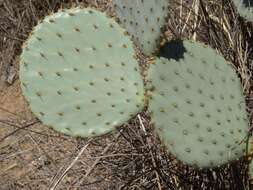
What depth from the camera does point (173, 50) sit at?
179 centimetres

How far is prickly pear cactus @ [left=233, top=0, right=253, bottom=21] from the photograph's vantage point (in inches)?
98.1

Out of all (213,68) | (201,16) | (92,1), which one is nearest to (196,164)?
(213,68)

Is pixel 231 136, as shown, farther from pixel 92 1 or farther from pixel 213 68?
pixel 92 1

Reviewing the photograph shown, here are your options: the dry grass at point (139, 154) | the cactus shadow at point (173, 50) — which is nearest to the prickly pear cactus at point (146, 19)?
the cactus shadow at point (173, 50)

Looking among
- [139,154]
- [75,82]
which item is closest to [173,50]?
[75,82]

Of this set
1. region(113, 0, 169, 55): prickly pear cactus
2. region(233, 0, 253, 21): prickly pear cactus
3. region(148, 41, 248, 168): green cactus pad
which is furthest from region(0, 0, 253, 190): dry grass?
region(113, 0, 169, 55): prickly pear cactus

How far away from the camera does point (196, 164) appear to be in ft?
5.82

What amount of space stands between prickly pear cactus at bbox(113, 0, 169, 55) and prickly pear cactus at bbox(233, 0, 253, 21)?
2.20ft

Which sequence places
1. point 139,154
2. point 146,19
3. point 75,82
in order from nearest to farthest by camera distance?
point 75,82, point 146,19, point 139,154

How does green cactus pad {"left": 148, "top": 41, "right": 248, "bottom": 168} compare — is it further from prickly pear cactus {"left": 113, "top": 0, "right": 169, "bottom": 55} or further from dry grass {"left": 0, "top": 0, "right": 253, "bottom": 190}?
dry grass {"left": 0, "top": 0, "right": 253, "bottom": 190}

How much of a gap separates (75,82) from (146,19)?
0.32 m

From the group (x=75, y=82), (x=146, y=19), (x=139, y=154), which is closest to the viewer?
(x=75, y=82)

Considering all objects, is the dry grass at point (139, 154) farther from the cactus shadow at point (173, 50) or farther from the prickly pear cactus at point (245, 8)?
the cactus shadow at point (173, 50)

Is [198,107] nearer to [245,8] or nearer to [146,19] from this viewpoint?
[146,19]
